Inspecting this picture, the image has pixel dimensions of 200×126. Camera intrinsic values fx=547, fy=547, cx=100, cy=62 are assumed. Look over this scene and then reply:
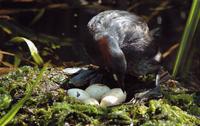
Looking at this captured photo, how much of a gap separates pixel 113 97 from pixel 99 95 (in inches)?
4.9

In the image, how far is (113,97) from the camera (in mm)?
3389

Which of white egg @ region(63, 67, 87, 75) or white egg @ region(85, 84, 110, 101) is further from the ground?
white egg @ region(63, 67, 87, 75)

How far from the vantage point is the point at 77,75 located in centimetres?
379

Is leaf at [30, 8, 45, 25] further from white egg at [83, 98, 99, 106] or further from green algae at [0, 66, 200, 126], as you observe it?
white egg at [83, 98, 99, 106]

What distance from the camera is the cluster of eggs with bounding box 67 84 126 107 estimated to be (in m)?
3.37

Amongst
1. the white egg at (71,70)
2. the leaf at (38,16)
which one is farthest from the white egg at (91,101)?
the leaf at (38,16)

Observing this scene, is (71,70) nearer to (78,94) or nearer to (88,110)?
(78,94)

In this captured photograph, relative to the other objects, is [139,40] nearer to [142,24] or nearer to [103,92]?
[142,24]

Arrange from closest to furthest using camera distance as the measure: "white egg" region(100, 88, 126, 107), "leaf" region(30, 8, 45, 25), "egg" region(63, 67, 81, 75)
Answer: "white egg" region(100, 88, 126, 107) → "egg" region(63, 67, 81, 75) → "leaf" region(30, 8, 45, 25)

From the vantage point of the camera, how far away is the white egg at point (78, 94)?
3402 millimetres

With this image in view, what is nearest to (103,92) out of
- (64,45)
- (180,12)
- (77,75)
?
(77,75)

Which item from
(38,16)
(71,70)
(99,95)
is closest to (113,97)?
(99,95)

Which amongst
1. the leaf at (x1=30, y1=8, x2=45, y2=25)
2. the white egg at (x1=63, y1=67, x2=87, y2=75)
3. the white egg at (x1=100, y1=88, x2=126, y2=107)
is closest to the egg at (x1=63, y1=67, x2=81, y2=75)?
the white egg at (x1=63, y1=67, x2=87, y2=75)

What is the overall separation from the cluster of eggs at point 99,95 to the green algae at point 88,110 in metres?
0.06
